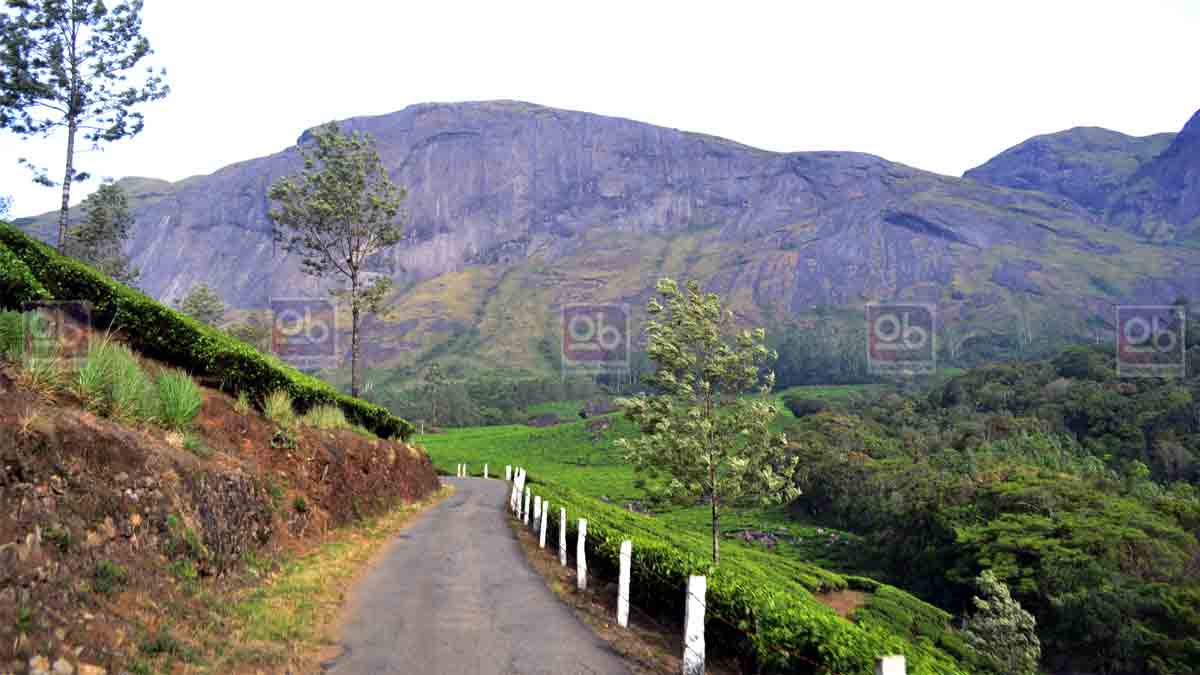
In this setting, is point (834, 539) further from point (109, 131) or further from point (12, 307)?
point (12, 307)

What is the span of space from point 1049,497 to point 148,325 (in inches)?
2838

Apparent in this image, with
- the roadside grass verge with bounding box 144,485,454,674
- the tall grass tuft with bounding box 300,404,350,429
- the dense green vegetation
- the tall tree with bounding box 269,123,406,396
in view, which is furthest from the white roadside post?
the dense green vegetation

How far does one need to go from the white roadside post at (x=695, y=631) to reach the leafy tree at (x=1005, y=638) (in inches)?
1621

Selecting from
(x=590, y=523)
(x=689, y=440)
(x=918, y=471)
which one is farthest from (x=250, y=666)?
(x=918, y=471)

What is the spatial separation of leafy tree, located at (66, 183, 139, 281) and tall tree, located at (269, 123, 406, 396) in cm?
3530

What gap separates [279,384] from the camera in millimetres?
19016

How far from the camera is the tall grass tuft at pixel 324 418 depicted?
21033mm

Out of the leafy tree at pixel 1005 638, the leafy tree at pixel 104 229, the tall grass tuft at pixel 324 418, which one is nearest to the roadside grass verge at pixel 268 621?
the tall grass tuft at pixel 324 418

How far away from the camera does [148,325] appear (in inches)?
665

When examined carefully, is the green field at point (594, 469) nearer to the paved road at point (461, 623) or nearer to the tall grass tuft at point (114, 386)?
the paved road at point (461, 623)

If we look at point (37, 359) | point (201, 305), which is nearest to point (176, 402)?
point (37, 359)

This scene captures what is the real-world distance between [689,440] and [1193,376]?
506 feet

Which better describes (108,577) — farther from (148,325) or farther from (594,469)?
(594,469)

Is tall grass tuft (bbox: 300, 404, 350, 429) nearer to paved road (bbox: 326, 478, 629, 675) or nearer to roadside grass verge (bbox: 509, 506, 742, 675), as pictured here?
paved road (bbox: 326, 478, 629, 675)
